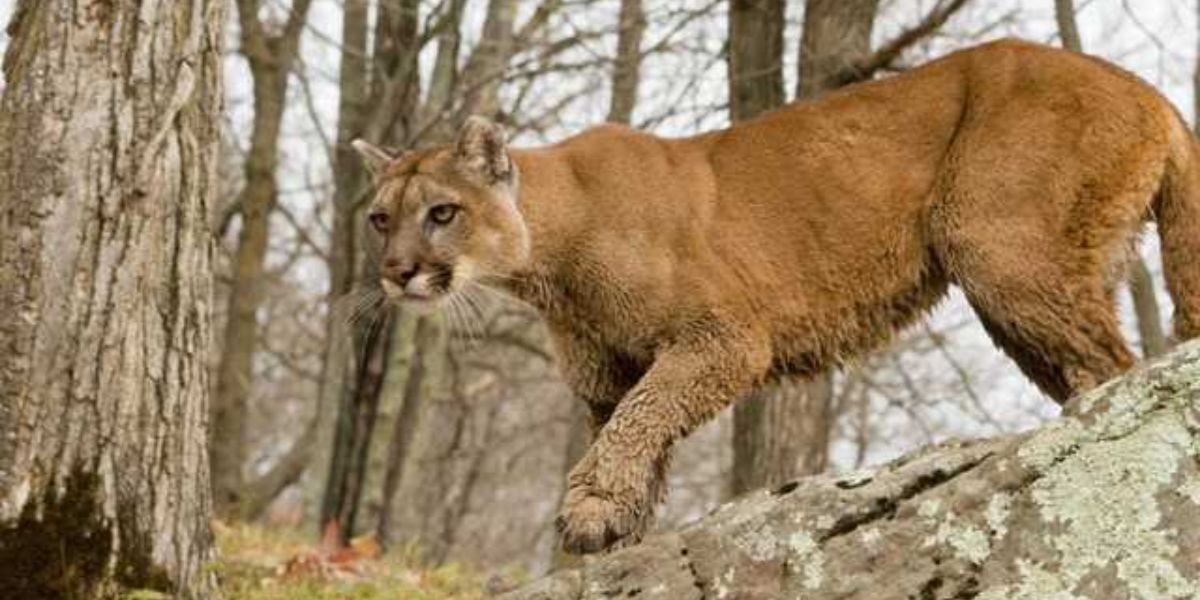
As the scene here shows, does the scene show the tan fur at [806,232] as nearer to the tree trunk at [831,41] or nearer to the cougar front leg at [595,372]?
the cougar front leg at [595,372]

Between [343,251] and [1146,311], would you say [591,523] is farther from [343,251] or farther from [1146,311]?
[343,251]

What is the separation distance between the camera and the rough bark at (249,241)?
15531 millimetres

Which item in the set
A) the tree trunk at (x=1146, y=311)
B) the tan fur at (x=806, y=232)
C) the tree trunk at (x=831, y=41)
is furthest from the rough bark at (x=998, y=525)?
the tree trunk at (x=831, y=41)

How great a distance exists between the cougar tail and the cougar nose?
301 cm

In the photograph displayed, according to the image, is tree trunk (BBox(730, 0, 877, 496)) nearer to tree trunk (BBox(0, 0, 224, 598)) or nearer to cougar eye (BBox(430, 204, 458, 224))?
cougar eye (BBox(430, 204, 458, 224))

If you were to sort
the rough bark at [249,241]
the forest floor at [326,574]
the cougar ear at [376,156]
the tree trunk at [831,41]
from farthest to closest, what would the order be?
the rough bark at [249,241], the tree trunk at [831,41], the forest floor at [326,574], the cougar ear at [376,156]

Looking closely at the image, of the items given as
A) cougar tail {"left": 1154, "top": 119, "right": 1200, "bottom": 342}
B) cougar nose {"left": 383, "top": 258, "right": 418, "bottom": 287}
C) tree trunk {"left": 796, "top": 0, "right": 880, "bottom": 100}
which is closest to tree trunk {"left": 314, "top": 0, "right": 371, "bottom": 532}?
tree trunk {"left": 796, "top": 0, "right": 880, "bottom": 100}

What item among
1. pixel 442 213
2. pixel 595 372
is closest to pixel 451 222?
pixel 442 213

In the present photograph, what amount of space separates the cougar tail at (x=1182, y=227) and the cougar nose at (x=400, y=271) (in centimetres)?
301

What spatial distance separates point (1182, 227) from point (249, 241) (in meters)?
10.8

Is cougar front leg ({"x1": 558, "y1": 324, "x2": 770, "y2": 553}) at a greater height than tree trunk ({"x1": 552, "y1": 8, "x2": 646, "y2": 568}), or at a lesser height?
lesser

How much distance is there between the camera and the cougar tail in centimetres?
621

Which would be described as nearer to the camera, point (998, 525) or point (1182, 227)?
point (998, 525)

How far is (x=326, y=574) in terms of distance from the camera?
841 centimetres
